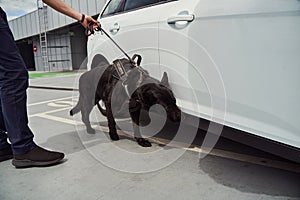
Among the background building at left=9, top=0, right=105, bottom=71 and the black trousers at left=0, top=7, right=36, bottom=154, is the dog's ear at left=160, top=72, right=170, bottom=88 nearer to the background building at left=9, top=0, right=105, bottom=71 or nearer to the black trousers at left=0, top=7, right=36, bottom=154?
the black trousers at left=0, top=7, right=36, bottom=154

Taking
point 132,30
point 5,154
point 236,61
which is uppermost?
point 132,30

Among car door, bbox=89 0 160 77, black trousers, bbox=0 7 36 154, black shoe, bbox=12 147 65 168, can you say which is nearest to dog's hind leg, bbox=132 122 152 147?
car door, bbox=89 0 160 77

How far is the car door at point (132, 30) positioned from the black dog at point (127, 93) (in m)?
0.18

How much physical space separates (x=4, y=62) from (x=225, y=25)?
1433 mm

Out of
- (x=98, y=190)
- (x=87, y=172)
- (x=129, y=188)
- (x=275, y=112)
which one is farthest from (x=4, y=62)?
(x=275, y=112)

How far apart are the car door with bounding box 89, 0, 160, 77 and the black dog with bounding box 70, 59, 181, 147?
18 cm

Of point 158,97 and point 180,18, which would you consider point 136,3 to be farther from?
point 158,97

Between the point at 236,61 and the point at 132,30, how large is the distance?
4.29 feet

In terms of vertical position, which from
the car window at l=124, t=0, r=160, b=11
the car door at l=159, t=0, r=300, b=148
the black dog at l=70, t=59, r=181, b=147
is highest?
the car window at l=124, t=0, r=160, b=11

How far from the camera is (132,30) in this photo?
2463mm

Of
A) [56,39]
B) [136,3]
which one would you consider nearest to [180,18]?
[136,3]

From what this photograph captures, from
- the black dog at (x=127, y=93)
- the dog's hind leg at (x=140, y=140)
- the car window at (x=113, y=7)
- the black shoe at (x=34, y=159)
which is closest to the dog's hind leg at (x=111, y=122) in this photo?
the black dog at (x=127, y=93)

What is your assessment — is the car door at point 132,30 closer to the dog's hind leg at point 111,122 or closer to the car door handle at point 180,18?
the car door handle at point 180,18

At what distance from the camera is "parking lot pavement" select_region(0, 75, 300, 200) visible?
1552 mm
